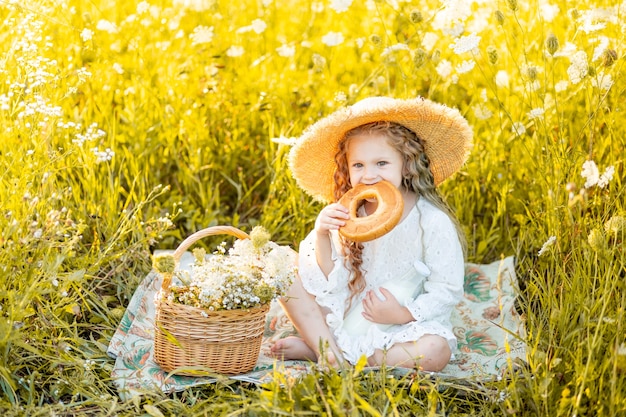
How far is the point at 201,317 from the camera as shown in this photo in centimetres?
294

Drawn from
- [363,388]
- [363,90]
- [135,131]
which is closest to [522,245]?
[363,90]

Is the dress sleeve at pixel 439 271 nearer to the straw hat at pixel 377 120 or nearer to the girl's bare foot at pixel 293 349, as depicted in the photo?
the straw hat at pixel 377 120

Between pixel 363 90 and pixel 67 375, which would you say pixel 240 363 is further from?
pixel 363 90

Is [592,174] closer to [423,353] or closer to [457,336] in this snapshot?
[423,353]

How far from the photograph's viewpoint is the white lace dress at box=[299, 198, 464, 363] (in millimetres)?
3207

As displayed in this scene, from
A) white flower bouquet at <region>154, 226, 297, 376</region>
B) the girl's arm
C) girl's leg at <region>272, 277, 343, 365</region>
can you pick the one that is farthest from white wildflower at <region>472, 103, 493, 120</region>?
white flower bouquet at <region>154, 226, 297, 376</region>

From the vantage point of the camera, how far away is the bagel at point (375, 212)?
3117 mm

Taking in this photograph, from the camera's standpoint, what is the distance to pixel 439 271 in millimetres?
3252

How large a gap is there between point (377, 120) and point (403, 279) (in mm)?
597

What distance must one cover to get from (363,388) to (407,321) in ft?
1.75

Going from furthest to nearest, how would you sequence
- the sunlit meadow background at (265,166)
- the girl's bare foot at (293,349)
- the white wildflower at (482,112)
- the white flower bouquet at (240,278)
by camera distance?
the white wildflower at (482,112) → the girl's bare foot at (293,349) → the white flower bouquet at (240,278) → the sunlit meadow background at (265,166)

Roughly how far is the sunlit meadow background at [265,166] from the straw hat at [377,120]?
1.02 feet

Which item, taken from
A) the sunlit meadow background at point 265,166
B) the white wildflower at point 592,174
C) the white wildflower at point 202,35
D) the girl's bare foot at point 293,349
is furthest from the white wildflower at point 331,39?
the white wildflower at point 592,174

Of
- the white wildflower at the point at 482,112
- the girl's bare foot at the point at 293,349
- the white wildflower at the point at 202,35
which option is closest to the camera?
the girl's bare foot at the point at 293,349
